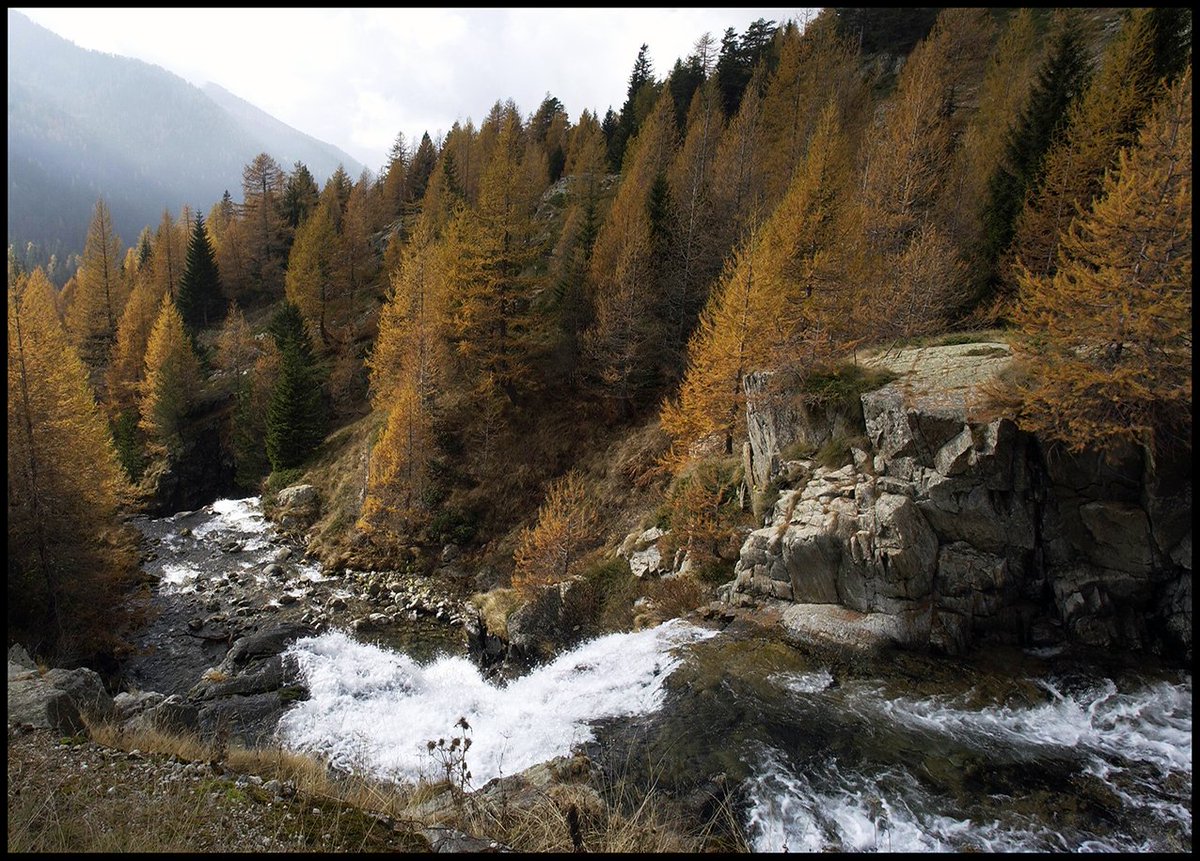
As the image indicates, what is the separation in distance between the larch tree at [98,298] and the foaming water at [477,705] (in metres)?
45.2

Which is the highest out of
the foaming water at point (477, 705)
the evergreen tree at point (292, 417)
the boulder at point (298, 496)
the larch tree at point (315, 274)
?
the larch tree at point (315, 274)

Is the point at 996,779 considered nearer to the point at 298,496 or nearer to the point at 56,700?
the point at 56,700

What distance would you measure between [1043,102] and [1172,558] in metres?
26.2

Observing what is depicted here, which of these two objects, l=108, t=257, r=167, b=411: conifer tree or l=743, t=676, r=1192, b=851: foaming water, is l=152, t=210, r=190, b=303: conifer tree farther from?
l=743, t=676, r=1192, b=851: foaming water

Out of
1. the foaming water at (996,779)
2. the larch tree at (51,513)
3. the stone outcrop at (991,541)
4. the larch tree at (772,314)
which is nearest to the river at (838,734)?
the foaming water at (996,779)

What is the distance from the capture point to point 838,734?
9.34 meters

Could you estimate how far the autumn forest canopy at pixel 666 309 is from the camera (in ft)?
37.8

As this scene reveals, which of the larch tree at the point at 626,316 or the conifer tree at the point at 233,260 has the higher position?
the conifer tree at the point at 233,260

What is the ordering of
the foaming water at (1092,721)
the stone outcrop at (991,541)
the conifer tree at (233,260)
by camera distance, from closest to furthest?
1. the foaming water at (1092,721)
2. the stone outcrop at (991,541)
3. the conifer tree at (233,260)

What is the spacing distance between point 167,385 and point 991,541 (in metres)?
45.2

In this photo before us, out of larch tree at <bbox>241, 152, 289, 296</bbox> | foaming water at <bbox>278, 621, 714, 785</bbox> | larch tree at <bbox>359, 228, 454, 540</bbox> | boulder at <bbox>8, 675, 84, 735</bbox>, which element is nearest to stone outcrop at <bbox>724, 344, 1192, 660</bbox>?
foaming water at <bbox>278, 621, 714, 785</bbox>

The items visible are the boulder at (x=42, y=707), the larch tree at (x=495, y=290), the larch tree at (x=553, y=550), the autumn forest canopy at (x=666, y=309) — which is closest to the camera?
the boulder at (x=42, y=707)

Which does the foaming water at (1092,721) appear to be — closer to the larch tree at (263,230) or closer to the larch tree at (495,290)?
the larch tree at (495,290)

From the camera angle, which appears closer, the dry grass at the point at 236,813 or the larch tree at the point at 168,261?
the dry grass at the point at 236,813
